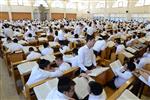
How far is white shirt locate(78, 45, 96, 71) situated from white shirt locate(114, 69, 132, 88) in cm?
74

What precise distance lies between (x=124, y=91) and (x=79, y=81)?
0.80 metres

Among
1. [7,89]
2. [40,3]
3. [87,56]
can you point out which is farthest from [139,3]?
[7,89]

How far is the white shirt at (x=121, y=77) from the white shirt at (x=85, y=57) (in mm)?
735

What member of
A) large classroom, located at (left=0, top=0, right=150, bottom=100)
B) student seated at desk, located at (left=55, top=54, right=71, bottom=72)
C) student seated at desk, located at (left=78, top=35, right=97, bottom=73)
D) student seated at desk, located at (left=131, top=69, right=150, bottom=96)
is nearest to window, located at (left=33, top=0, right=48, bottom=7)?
large classroom, located at (left=0, top=0, right=150, bottom=100)

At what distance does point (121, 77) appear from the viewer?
329 centimetres

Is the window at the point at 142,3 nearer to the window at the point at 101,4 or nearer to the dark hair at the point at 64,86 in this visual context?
the window at the point at 101,4

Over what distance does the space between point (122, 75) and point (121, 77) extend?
0.24 feet

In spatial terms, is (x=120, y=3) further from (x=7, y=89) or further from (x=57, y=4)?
(x=7, y=89)

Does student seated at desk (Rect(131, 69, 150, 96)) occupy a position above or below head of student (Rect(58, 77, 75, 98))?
below

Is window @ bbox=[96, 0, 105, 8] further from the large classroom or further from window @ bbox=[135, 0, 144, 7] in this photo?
the large classroom

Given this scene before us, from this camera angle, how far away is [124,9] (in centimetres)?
2325

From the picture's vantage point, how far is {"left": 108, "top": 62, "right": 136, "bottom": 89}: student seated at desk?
3176 millimetres

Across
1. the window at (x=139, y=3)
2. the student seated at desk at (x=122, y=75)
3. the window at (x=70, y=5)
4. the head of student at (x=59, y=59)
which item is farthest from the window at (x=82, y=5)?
the student seated at desk at (x=122, y=75)

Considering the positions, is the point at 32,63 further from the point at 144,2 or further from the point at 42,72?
the point at 144,2
